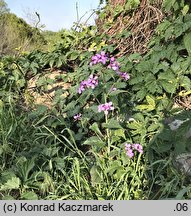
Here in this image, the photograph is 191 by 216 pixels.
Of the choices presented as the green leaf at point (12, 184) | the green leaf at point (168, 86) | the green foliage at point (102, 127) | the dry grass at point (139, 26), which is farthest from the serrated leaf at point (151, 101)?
the green leaf at point (12, 184)

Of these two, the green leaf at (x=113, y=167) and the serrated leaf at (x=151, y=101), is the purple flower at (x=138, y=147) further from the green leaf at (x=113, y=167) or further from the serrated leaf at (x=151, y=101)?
the serrated leaf at (x=151, y=101)

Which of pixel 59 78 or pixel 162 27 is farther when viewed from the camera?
pixel 59 78

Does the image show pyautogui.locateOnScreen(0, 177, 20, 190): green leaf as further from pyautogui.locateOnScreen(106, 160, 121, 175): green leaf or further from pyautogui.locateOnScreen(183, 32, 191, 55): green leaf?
pyautogui.locateOnScreen(183, 32, 191, 55): green leaf

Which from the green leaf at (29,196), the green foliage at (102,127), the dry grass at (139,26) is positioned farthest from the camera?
the dry grass at (139,26)

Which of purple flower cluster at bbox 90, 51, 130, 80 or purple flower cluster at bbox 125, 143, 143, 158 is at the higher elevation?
purple flower cluster at bbox 90, 51, 130, 80

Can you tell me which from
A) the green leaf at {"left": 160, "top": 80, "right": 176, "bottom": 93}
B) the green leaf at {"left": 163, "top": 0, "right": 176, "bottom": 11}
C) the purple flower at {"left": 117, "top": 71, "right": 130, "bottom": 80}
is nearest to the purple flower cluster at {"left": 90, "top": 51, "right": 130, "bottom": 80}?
the purple flower at {"left": 117, "top": 71, "right": 130, "bottom": 80}

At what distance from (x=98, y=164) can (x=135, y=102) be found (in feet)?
2.73

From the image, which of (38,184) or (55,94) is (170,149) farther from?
(55,94)

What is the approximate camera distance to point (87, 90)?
11.1 feet

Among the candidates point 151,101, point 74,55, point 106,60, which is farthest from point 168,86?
point 74,55

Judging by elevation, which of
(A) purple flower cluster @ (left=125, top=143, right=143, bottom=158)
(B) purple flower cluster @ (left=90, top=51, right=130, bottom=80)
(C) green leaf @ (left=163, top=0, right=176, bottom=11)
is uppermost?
(C) green leaf @ (left=163, top=0, right=176, bottom=11)

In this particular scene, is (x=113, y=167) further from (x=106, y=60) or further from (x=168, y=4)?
(x=168, y=4)

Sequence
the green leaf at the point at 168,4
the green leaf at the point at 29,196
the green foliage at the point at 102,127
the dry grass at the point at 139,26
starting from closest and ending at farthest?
the green leaf at the point at 29,196, the green foliage at the point at 102,127, the green leaf at the point at 168,4, the dry grass at the point at 139,26

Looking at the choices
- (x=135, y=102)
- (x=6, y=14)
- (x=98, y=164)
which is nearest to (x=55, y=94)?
(x=135, y=102)
